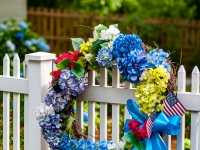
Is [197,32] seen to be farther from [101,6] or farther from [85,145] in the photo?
[85,145]

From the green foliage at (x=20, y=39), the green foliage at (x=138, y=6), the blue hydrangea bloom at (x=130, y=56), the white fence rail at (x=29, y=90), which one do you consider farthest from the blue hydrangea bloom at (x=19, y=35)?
the blue hydrangea bloom at (x=130, y=56)

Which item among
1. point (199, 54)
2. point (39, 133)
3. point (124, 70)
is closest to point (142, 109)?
point (124, 70)

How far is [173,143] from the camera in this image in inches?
238

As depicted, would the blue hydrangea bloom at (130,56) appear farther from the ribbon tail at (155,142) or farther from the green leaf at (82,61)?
the ribbon tail at (155,142)

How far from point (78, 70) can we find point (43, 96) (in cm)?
44

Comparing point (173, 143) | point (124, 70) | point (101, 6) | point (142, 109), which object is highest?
point (101, 6)

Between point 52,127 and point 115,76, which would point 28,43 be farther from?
point 115,76

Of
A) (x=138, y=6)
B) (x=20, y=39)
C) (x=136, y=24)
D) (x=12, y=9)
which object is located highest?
(x=138, y=6)

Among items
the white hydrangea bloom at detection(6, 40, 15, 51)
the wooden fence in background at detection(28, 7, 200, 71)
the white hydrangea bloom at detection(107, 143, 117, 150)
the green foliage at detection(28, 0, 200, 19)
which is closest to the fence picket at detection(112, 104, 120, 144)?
the white hydrangea bloom at detection(107, 143, 117, 150)

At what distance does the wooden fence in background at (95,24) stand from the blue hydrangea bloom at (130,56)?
31.9 feet

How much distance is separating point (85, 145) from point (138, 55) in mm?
732

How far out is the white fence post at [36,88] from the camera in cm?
411

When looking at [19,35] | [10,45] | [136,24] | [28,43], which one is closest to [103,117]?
[10,45]

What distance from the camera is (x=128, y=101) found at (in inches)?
145
